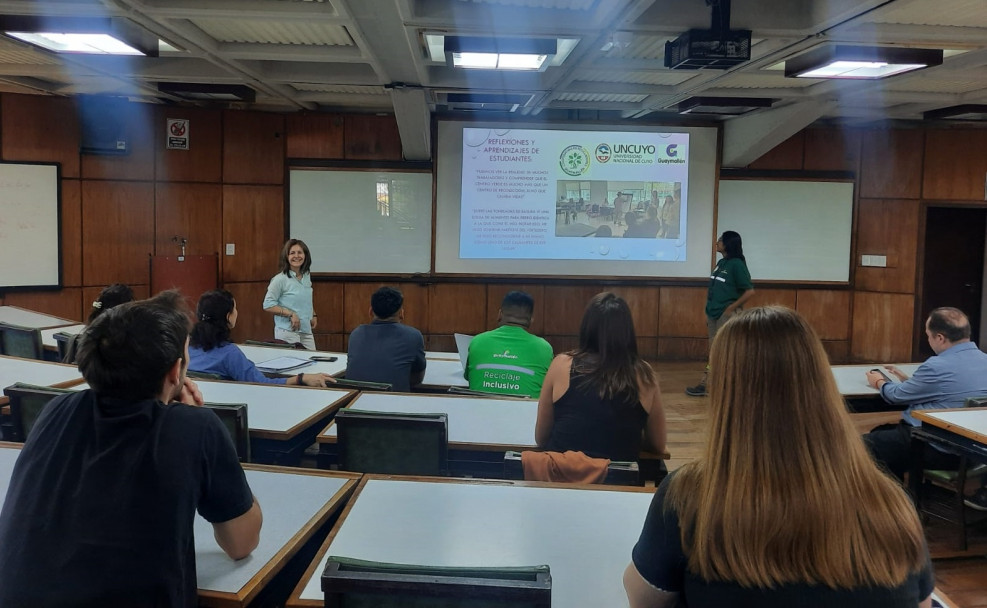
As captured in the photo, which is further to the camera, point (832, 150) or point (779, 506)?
point (832, 150)

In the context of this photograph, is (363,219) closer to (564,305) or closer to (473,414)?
(564,305)

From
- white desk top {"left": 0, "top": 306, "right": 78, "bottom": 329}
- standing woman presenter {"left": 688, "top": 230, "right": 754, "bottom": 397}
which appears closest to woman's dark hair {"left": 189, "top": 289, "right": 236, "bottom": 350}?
white desk top {"left": 0, "top": 306, "right": 78, "bottom": 329}

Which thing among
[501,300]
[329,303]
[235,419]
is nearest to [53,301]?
[329,303]

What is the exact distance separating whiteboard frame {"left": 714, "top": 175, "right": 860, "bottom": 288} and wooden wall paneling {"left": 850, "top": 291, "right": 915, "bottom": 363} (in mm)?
300

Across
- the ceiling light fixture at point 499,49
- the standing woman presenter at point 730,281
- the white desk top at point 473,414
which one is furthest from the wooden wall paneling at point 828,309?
the white desk top at point 473,414

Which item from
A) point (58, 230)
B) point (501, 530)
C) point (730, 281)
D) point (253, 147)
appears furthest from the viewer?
point (253, 147)

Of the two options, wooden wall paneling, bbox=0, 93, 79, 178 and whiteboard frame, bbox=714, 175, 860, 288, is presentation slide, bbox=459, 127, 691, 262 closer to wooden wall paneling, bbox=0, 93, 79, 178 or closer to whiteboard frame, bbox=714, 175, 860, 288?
whiteboard frame, bbox=714, 175, 860, 288

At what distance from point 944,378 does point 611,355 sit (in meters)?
2.05

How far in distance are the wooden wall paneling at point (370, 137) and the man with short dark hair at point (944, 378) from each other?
5302 mm

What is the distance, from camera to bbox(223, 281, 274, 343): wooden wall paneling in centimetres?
710

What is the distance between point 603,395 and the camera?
2152mm

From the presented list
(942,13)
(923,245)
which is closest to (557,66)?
(942,13)

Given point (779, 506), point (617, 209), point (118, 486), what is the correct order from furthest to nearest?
1. point (617, 209)
2. point (118, 486)
3. point (779, 506)

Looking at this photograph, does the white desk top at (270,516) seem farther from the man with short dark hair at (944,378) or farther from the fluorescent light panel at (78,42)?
the fluorescent light panel at (78,42)
